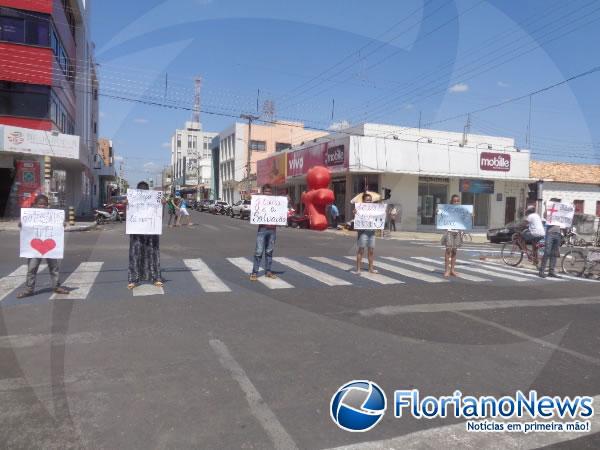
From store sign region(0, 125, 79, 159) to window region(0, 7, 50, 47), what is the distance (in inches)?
234

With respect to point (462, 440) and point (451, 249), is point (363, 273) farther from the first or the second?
point (462, 440)

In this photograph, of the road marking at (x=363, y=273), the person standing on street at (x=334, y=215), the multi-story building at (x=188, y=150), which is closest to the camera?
the road marking at (x=363, y=273)

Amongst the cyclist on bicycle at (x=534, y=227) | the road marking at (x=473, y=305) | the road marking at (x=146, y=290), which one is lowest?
the road marking at (x=146, y=290)

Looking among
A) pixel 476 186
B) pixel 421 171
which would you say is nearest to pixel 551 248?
pixel 421 171

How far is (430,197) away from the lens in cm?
3316

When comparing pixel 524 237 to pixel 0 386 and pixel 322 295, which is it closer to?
pixel 322 295

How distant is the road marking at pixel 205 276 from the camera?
9.00m

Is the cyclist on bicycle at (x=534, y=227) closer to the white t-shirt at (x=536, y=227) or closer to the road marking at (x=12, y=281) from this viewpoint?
the white t-shirt at (x=536, y=227)

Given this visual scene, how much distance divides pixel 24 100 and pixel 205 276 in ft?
75.9

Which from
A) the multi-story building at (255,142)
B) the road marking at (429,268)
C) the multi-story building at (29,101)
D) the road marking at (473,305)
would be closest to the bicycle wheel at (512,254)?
the road marking at (429,268)

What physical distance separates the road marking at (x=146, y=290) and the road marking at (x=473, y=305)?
3.54 meters

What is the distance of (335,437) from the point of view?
359 centimetres

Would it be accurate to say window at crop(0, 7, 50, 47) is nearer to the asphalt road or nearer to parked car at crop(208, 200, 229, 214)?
the asphalt road

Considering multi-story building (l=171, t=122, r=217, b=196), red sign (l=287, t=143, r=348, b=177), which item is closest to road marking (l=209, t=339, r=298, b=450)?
red sign (l=287, t=143, r=348, b=177)
